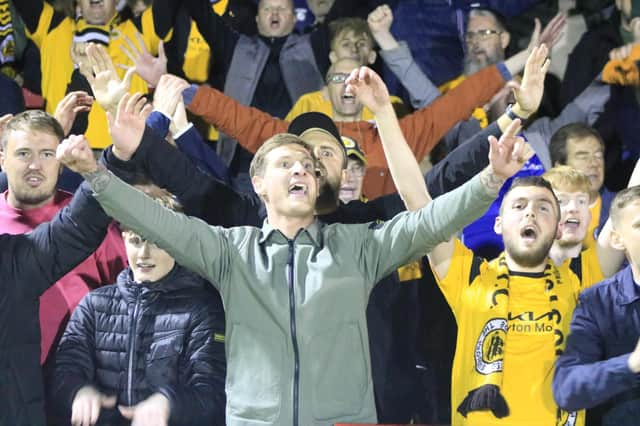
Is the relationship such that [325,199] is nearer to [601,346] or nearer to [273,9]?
[601,346]

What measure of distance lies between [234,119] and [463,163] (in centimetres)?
151

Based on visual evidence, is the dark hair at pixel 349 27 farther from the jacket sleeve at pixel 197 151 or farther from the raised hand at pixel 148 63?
the jacket sleeve at pixel 197 151

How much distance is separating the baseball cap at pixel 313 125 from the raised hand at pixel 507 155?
4.75ft

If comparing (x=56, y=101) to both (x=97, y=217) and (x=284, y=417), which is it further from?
(x=284, y=417)

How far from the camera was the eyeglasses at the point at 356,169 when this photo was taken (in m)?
5.77

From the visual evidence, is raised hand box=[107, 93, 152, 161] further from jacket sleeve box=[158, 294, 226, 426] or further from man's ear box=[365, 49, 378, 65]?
man's ear box=[365, 49, 378, 65]

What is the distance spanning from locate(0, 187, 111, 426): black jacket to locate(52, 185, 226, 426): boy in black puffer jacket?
0.36 ft

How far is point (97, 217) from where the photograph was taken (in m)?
4.43

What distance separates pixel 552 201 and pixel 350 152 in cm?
122

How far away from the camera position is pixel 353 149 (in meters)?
5.82

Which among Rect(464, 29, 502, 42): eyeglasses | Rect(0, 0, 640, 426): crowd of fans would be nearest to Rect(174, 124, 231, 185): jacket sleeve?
Rect(0, 0, 640, 426): crowd of fans

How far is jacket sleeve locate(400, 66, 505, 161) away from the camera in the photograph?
20.9ft

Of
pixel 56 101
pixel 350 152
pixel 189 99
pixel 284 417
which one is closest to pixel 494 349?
pixel 284 417

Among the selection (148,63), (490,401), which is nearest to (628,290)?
(490,401)
